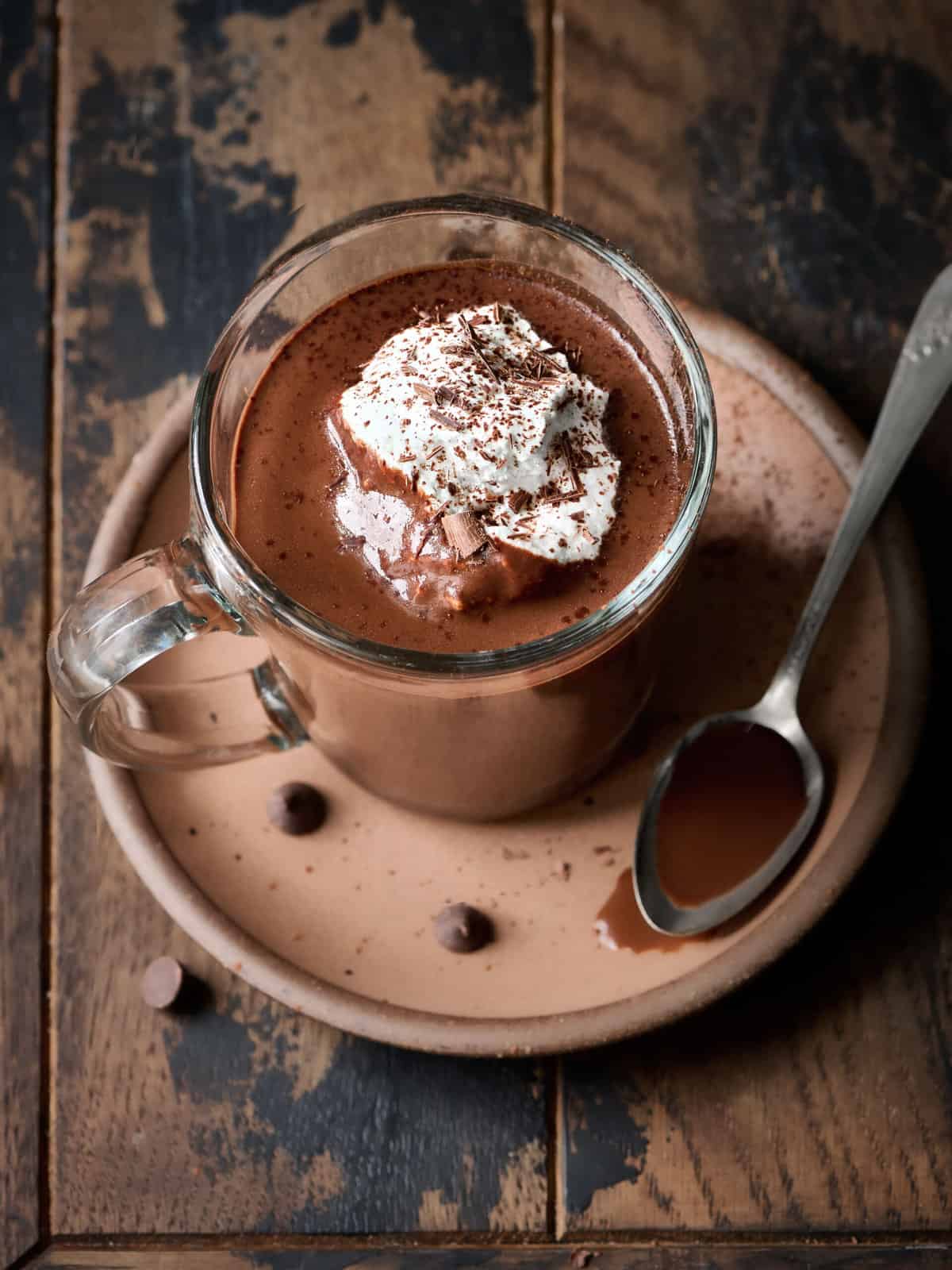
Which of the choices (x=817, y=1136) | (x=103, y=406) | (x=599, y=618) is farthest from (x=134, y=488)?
(x=817, y=1136)

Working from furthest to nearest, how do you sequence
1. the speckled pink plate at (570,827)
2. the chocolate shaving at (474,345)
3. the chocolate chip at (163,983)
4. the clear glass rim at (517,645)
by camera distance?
the chocolate chip at (163,983) → the speckled pink plate at (570,827) → the chocolate shaving at (474,345) → the clear glass rim at (517,645)

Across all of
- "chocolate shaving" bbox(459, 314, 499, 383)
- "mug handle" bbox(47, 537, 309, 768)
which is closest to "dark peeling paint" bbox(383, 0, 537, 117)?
"chocolate shaving" bbox(459, 314, 499, 383)

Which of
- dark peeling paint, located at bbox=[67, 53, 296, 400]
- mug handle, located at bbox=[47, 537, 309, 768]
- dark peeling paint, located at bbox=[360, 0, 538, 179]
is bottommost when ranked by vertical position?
mug handle, located at bbox=[47, 537, 309, 768]

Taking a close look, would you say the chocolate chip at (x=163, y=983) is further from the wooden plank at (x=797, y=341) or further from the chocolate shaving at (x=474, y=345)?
the chocolate shaving at (x=474, y=345)

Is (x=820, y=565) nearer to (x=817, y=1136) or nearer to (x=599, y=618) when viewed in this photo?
(x=599, y=618)

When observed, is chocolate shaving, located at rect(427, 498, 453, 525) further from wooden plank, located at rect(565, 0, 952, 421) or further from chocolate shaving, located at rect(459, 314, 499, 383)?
wooden plank, located at rect(565, 0, 952, 421)

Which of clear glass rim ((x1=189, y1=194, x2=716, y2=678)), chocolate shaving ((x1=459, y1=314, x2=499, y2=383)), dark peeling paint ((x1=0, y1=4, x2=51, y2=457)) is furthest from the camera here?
dark peeling paint ((x1=0, y1=4, x2=51, y2=457))

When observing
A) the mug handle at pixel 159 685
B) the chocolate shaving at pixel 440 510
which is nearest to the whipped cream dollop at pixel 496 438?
the chocolate shaving at pixel 440 510
